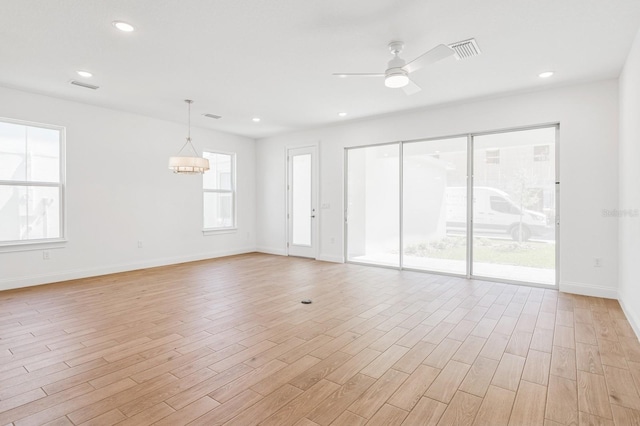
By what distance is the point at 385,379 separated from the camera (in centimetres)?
222

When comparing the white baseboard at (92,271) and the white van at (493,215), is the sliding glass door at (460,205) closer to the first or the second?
the white van at (493,215)

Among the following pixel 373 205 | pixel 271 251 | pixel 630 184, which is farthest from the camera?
pixel 271 251

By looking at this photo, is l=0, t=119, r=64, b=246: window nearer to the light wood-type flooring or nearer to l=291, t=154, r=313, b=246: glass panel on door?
the light wood-type flooring

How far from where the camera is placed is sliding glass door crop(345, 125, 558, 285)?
4691mm

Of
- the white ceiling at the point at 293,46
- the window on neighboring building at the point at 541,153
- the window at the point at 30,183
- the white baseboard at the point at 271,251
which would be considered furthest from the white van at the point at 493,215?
the window at the point at 30,183

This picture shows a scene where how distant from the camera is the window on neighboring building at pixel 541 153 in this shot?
15.1 feet

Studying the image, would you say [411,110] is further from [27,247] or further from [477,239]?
[27,247]

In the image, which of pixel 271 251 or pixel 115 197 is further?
pixel 271 251

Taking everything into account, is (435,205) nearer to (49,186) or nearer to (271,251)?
(271,251)

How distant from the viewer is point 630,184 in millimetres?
3359

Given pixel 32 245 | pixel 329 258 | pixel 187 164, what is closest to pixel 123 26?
pixel 187 164

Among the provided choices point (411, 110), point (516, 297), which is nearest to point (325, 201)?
point (411, 110)

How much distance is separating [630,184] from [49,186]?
739cm

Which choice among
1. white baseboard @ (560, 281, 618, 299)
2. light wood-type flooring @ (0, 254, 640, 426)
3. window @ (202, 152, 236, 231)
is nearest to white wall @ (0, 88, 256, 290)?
window @ (202, 152, 236, 231)
